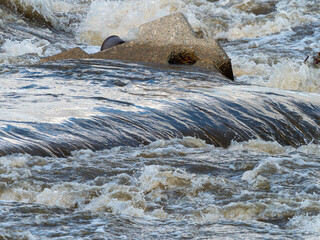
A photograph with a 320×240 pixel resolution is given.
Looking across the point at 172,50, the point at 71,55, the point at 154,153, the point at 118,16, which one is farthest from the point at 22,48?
the point at 154,153

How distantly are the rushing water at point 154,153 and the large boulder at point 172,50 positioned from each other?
0.47m

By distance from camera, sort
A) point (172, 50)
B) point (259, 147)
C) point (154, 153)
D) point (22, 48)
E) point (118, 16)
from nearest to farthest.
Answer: point (154, 153) < point (259, 147) < point (172, 50) < point (22, 48) < point (118, 16)

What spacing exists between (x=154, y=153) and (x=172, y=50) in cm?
358

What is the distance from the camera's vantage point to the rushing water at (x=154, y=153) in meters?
3.16

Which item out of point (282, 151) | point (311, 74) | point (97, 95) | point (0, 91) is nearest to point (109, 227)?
point (282, 151)

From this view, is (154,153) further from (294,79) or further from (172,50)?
(294,79)

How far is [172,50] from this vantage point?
7879mm

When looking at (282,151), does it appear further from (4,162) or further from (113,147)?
(4,162)

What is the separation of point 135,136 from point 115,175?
3.29 ft

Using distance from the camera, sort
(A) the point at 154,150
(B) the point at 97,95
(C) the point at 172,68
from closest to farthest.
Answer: (A) the point at 154,150 → (B) the point at 97,95 → (C) the point at 172,68

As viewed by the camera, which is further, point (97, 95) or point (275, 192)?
point (97, 95)

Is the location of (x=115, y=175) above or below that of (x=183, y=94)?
below

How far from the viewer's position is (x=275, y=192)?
12.0 feet

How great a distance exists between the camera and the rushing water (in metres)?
3.16
